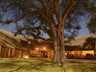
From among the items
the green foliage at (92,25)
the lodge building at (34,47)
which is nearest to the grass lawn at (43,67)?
the green foliage at (92,25)

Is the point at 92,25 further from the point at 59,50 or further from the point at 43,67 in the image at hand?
the point at 43,67

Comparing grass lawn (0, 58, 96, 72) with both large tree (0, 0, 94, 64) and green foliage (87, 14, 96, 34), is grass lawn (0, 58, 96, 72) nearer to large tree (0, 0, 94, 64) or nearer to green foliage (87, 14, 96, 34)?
large tree (0, 0, 94, 64)

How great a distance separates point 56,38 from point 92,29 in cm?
1430

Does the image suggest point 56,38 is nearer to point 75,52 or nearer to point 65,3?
point 65,3

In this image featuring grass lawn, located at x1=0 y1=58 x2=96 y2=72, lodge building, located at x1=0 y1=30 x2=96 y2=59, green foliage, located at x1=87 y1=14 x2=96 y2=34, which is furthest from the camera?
lodge building, located at x1=0 y1=30 x2=96 y2=59

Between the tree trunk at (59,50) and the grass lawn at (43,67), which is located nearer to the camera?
the grass lawn at (43,67)

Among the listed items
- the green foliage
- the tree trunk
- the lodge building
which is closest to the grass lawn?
the tree trunk

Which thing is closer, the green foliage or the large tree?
the large tree

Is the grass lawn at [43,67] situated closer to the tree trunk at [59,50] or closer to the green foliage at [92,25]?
the tree trunk at [59,50]

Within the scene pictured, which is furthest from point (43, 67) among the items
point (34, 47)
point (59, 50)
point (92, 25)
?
point (34, 47)

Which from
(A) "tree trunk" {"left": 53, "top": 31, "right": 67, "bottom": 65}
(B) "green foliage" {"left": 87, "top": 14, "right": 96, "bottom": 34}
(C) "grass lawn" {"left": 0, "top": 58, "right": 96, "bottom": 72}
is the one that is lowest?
(C) "grass lawn" {"left": 0, "top": 58, "right": 96, "bottom": 72}

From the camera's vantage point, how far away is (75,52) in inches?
1928

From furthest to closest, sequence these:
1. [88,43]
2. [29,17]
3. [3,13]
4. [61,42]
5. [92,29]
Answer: [88,43] → [92,29] → [29,17] → [3,13] → [61,42]

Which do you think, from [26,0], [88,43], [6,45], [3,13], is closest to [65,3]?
[26,0]
